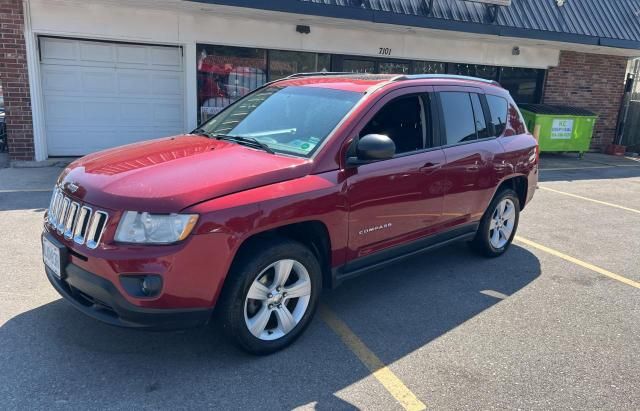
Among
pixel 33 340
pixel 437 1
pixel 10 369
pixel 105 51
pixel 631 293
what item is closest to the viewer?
pixel 10 369

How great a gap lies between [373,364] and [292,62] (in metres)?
8.95

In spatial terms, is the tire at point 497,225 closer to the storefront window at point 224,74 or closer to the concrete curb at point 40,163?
the storefront window at point 224,74

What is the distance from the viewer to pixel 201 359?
3230 millimetres

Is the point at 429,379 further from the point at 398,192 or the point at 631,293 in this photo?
the point at 631,293

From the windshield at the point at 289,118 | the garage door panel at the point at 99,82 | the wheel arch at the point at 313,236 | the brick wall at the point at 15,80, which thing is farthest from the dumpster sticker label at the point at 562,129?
the brick wall at the point at 15,80

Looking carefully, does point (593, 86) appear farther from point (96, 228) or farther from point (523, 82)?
point (96, 228)

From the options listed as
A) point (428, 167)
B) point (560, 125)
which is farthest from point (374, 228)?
point (560, 125)

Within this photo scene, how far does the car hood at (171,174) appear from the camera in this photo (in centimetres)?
283

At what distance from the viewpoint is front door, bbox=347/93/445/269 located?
3.66 m

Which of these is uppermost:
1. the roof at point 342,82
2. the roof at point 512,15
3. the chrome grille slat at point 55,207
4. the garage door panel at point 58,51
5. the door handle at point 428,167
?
the roof at point 512,15

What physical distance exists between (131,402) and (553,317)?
3270 millimetres

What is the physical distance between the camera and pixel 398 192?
3.91m

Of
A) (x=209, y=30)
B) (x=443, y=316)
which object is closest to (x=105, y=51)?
(x=209, y=30)

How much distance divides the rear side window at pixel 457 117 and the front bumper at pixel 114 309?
2.75m
